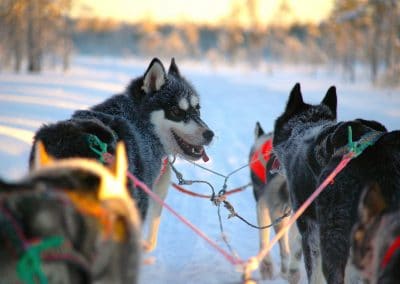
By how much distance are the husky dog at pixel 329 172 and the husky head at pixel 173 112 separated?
88cm

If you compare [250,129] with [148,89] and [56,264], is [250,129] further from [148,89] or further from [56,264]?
[56,264]

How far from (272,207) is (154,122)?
1.34 metres

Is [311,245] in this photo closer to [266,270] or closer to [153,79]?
[266,270]

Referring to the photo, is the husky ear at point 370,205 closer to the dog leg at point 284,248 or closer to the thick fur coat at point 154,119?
the thick fur coat at point 154,119

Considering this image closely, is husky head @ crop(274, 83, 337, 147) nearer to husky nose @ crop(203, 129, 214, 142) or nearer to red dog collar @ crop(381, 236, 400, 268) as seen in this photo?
husky nose @ crop(203, 129, 214, 142)

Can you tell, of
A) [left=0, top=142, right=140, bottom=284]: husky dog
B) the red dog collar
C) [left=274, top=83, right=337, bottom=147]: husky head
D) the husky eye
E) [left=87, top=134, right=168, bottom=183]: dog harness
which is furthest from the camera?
the husky eye

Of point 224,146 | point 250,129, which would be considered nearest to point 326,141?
point 224,146

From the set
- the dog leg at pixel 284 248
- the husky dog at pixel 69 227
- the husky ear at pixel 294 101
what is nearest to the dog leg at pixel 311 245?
the dog leg at pixel 284 248

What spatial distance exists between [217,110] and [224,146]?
5515 millimetres

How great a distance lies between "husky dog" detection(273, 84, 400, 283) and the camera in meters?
2.38

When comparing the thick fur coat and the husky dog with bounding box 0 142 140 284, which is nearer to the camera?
the husky dog with bounding box 0 142 140 284

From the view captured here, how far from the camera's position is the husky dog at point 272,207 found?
3848 millimetres

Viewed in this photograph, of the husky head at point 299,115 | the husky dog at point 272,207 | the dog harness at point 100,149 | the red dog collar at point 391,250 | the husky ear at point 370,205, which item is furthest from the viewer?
the husky dog at point 272,207

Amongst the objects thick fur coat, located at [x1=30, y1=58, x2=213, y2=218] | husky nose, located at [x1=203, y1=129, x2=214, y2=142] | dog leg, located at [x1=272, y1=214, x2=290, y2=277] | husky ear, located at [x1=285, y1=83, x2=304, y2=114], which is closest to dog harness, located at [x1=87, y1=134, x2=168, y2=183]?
thick fur coat, located at [x1=30, y1=58, x2=213, y2=218]
